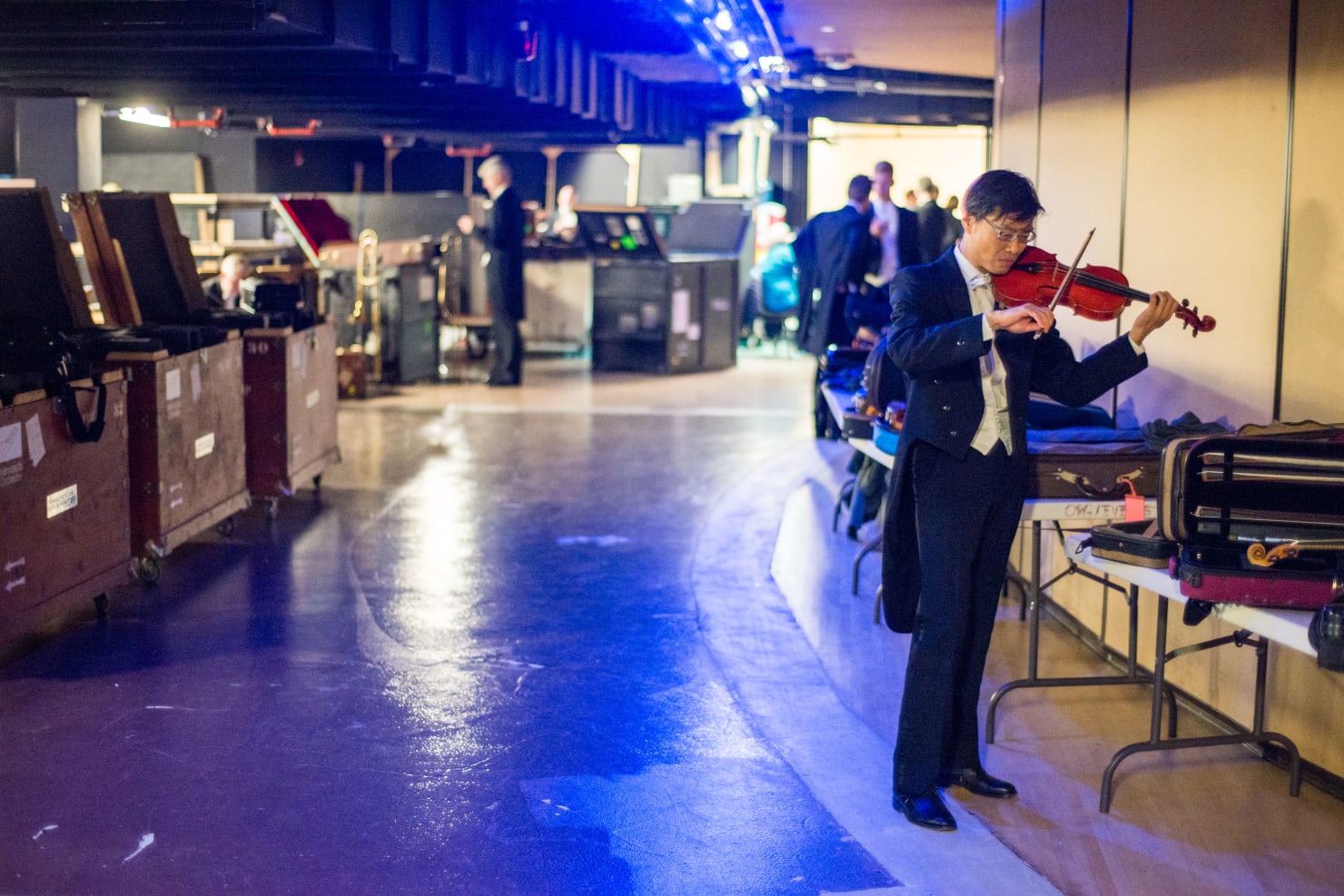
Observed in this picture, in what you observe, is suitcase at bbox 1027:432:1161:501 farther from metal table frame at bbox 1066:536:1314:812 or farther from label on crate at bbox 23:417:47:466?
label on crate at bbox 23:417:47:466

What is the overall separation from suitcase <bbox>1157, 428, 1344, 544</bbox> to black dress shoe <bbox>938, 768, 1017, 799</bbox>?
992 mm

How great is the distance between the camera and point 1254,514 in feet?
11.1

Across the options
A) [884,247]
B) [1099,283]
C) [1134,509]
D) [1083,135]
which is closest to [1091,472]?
[1134,509]

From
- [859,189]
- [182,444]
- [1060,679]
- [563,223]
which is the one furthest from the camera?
[563,223]

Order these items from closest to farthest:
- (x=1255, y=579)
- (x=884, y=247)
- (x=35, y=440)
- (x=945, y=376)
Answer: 1. (x=1255, y=579)
2. (x=945, y=376)
3. (x=35, y=440)
4. (x=884, y=247)

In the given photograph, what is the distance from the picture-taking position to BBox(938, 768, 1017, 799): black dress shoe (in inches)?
158

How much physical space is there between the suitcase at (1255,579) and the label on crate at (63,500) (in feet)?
12.9

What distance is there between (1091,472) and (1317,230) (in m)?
0.94

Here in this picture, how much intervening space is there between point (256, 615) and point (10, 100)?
10.3 metres

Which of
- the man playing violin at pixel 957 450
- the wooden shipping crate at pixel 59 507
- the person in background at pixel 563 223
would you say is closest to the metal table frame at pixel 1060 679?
the man playing violin at pixel 957 450

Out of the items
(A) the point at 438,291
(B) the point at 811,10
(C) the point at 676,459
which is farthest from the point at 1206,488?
(A) the point at 438,291

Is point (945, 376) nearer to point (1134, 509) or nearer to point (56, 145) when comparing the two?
point (1134, 509)

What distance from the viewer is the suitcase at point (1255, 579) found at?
324 cm

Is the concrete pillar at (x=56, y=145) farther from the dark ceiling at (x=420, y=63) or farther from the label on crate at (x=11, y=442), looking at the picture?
the label on crate at (x=11, y=442)
